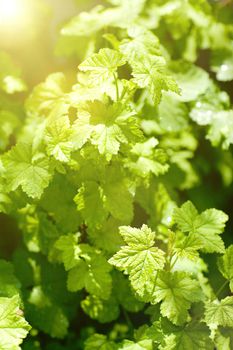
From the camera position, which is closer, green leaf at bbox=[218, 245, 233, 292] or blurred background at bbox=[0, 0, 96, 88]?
green leaf at bbox=[218, 245, 233, 292]

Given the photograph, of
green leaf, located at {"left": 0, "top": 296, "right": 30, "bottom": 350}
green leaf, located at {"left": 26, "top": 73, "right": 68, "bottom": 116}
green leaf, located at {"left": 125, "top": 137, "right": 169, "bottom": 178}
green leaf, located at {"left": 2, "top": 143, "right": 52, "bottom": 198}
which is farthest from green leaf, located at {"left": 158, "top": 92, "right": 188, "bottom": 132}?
green leaf, located at {"left": 0, "top": 296, "right": 30, "bottom": 350}

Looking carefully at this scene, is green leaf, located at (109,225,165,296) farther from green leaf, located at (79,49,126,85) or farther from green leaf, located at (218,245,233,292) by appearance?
green leaf, located at (79,49,126,85)

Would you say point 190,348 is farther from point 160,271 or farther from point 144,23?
point 144,23

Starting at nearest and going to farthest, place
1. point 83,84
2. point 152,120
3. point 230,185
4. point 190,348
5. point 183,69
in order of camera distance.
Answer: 1. point 190,348
2. point 83,84
3. point 152,120
4. point 183,69
5. point 230,185

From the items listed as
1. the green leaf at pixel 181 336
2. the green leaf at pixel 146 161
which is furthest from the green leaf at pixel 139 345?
the green leaf at pixel 146 161

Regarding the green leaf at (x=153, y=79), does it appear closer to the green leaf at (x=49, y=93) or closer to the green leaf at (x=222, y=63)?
the green leaf at (x=49, y=93)

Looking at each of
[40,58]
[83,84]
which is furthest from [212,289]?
[40,58]
